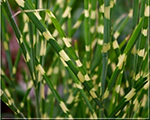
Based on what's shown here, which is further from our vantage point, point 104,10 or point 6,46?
point 6,46

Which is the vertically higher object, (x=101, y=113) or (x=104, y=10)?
(x=104, y=10)

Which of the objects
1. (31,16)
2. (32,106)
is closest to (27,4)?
(31,16)

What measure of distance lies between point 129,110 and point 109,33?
0.11 m

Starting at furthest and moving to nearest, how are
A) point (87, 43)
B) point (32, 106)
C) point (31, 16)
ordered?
point (32, 106) → point (87, 43) → point (31, 16)

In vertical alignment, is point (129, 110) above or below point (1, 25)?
below

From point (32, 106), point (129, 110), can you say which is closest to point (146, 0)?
point (129, 110)

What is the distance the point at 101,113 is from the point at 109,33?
0.10 metres

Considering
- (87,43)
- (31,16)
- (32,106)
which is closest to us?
(31,16)

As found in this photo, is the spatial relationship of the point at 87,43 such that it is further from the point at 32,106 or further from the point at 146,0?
the point at 32,106

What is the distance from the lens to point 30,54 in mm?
321

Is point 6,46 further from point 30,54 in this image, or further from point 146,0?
point 146,0

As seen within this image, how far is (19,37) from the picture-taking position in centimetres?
29

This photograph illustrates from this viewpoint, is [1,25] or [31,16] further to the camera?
[1,25]

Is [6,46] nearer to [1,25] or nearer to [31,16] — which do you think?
[1,25]
